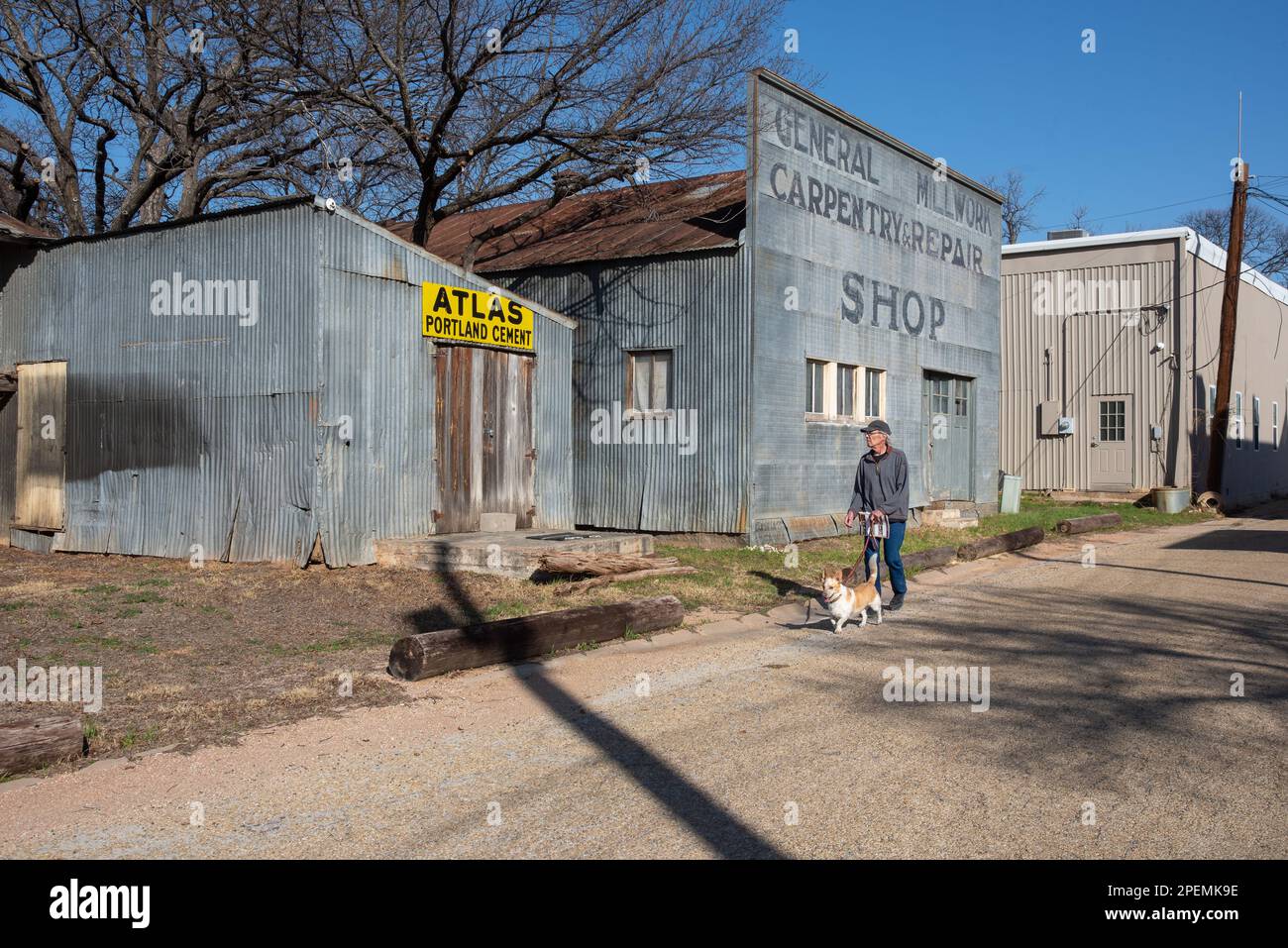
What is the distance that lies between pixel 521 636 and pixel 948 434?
53.1 ft

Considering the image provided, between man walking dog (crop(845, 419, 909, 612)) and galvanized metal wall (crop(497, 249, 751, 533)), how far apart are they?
17.7 feet

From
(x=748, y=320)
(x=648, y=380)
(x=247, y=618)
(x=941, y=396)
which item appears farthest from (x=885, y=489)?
(x=941, y=396)

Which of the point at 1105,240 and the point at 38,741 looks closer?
the point at 38,741

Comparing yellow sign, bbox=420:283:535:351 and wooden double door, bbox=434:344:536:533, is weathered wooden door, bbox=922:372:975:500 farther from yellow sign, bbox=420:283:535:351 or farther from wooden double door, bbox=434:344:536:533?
yellow sign, bbox=420:283:535:351

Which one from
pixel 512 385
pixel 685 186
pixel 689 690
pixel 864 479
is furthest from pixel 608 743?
pixel 685 186

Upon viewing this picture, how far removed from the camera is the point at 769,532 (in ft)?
55.9

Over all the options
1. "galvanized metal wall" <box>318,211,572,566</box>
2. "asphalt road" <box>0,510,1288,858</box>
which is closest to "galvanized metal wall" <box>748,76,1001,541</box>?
"galvanized metal wall" <box>318,211,572,566</box>

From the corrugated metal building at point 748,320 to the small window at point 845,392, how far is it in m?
0.04

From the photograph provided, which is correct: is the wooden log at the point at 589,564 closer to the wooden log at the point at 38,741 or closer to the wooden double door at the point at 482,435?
the wooden double door at the point at 482,435

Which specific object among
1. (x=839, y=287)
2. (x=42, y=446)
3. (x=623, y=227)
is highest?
(x=623, y=227)

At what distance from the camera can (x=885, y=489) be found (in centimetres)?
1107

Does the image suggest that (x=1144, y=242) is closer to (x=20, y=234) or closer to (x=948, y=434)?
(x=948, y=434)

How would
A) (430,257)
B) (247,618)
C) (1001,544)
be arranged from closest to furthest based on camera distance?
(247,618) → (430,257) → (1001,544)

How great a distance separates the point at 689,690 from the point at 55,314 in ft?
43.1
